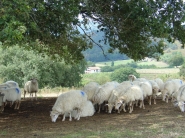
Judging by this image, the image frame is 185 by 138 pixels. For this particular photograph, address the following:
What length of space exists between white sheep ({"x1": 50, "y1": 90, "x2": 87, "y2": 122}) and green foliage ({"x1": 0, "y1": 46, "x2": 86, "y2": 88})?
1879 centimetres

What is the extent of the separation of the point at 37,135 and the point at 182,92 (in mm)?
5955

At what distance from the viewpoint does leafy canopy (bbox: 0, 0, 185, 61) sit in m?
7.71

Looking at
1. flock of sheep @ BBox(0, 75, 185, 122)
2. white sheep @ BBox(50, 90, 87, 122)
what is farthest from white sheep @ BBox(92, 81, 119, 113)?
white sheep @ BBox(50, 90, 87, 122)

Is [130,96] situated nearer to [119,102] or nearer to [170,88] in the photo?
[119,102]

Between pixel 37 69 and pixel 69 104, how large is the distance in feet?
67.0

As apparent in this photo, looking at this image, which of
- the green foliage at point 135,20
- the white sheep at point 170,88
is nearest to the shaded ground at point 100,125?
the white sheep at point 170,88

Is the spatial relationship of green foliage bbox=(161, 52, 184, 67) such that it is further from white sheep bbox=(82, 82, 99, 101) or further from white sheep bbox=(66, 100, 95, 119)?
white sheep bbox=(66, 100, 95, 119)

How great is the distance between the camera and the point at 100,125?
890 centimetres

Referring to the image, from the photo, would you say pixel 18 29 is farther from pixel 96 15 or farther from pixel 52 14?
pixel 96 15

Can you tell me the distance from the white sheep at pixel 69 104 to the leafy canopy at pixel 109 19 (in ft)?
6.75

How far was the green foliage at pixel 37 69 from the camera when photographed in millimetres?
29938

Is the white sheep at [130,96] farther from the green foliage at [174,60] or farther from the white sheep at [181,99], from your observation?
the green foliage at [174,60]

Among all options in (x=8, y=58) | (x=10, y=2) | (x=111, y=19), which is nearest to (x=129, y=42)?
(x=111, y=19)

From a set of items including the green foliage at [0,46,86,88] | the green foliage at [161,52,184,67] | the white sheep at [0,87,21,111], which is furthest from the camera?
the green foliage at [161,52,184,67]
